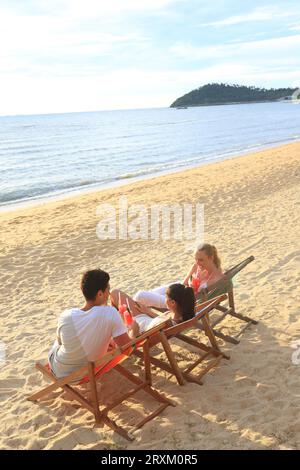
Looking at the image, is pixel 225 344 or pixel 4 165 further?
pixel 4 165

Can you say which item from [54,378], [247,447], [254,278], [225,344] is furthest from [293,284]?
[54,378]

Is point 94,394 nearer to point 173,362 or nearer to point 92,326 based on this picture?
point 92,326

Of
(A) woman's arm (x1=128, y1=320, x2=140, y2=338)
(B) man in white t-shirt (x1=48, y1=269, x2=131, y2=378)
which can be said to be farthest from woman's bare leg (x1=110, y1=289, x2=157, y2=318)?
(B) man in white t-shirt (x1=48, y1=269, x2=131, y2=378)

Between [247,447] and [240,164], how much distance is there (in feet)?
62.2

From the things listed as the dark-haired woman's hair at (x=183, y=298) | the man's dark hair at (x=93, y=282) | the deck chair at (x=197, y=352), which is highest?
the man's dark hair at (x=93, y=282)

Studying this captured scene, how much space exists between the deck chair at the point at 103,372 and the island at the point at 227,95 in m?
192

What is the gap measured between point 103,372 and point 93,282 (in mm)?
739

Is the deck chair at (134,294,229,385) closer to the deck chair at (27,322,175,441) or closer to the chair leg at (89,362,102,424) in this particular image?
the deck chair at (27,322,175,441)

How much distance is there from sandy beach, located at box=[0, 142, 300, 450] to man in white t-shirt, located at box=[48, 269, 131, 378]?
54 centimetres

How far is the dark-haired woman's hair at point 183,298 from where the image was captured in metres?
3.92

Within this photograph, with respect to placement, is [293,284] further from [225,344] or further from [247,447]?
[247,447]

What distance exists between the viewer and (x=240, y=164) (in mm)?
21172

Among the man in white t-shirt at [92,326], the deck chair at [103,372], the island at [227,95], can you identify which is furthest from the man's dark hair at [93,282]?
the island at [227,95]

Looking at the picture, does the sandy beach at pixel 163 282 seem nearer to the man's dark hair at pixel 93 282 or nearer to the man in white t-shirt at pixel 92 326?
the man in white t-shirt at pixel 92 326
